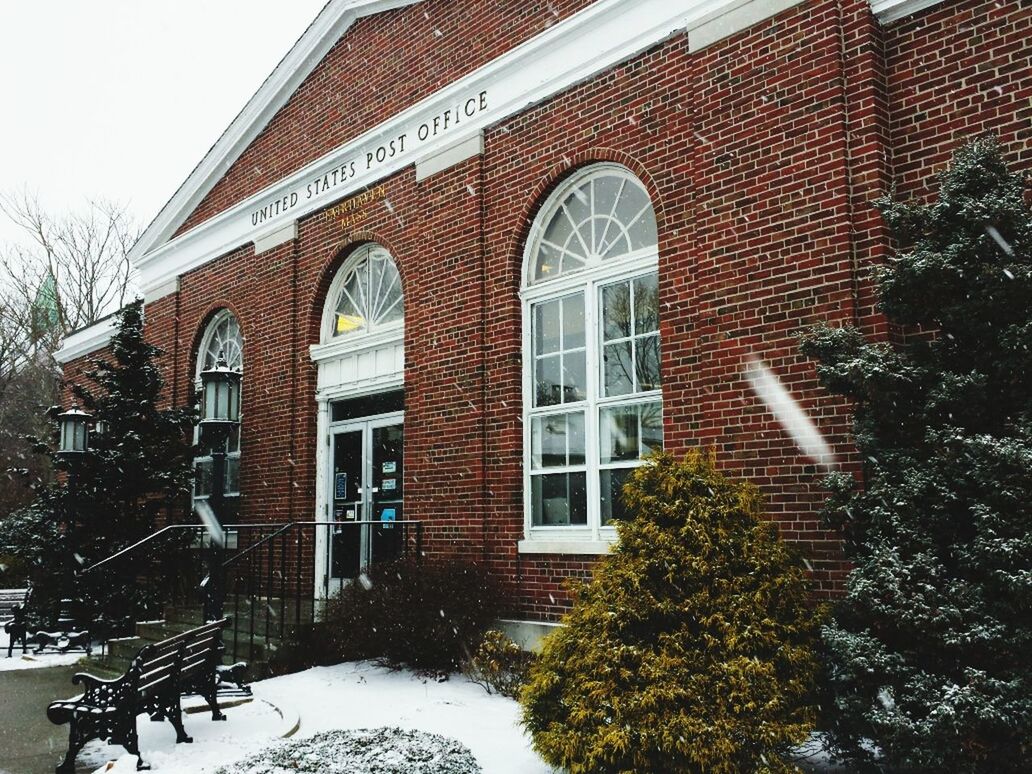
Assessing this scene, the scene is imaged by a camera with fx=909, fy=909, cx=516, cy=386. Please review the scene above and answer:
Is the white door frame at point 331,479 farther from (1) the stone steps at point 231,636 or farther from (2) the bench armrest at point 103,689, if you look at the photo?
(2) the bench armrest at point 103,689

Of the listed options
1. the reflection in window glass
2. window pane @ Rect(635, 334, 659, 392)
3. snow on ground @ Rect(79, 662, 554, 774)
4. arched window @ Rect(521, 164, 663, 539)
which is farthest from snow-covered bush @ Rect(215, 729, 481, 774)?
the reflection in window glass

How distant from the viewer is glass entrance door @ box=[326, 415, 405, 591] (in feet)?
36.3

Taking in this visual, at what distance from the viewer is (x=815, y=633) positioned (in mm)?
5359

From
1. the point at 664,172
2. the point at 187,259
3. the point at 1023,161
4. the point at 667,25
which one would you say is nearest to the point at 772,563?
the point at 1023,161

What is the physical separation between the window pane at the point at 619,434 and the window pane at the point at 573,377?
1.27ft

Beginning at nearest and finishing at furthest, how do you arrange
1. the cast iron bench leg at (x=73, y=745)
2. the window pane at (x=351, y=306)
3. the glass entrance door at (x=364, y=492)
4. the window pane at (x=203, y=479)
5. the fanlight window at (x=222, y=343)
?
the cast iron bench leg at (x=73, y=745)
the glass entrance door at (x=364, y=492)
the window pane at (x=351, y=306)
the fanlight window at (x=222, y=343)
the window pane at (x=203, y=479)

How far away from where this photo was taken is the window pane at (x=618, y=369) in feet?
27.7

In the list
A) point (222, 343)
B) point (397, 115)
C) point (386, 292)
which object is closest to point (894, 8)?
point (397, 115)

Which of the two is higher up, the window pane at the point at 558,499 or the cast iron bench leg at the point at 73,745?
the window pane at the point at 558,499

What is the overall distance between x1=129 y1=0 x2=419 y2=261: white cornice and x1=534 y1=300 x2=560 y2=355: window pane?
4.62 metres

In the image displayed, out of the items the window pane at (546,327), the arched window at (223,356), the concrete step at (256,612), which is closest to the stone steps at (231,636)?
the concrete step at (256,612)

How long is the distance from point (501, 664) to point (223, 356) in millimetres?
8463

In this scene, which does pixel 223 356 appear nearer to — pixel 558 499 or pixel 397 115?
pixel 397 115

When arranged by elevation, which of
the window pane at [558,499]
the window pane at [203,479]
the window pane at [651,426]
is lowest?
the window pane at [558,499]
